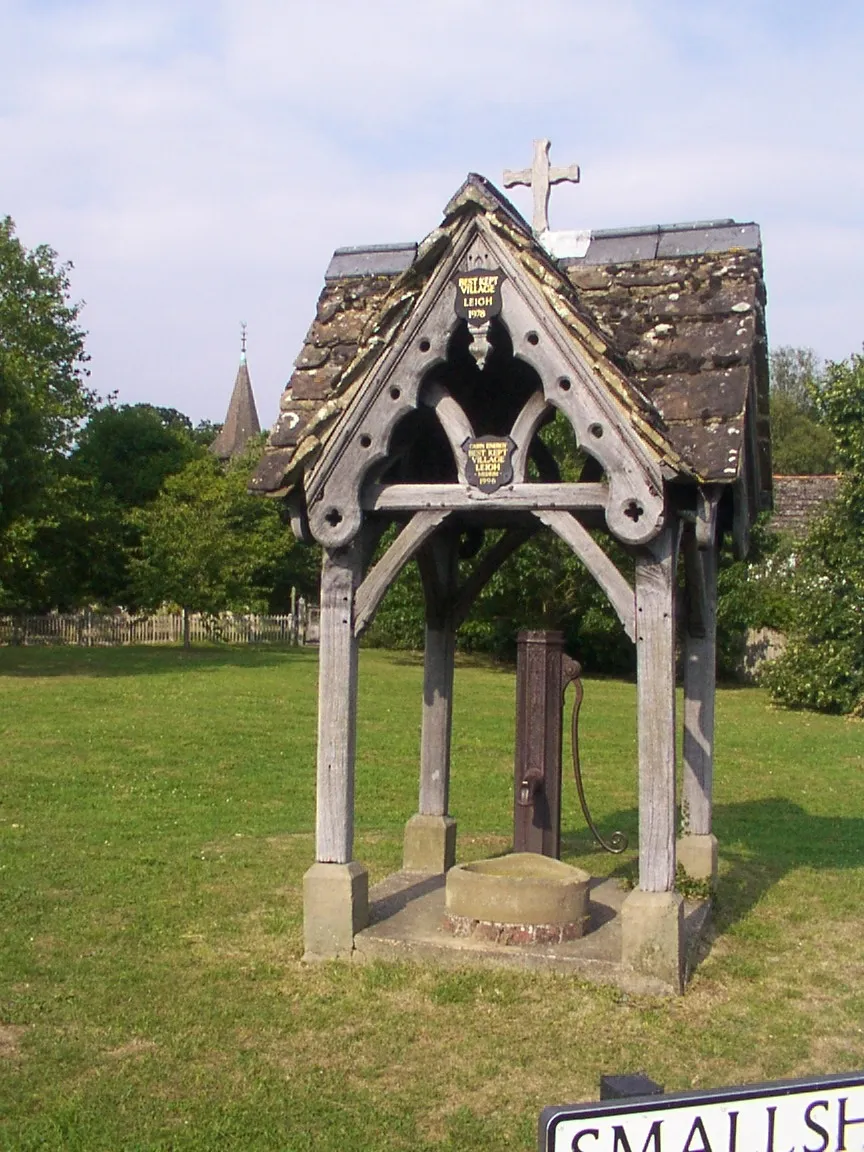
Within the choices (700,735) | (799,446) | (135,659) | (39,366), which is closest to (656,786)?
(700,735)

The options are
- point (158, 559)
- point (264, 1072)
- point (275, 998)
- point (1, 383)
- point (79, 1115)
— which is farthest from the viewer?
point (158, 559)

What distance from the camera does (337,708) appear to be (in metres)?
7.72

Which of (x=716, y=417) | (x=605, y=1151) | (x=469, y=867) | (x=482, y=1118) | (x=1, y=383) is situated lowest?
(x=482, y=1118)

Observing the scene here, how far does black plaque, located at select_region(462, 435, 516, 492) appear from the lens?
7441mm

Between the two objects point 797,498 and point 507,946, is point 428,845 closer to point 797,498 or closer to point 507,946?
point 507,946

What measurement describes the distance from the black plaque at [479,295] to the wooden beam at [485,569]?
101 inches

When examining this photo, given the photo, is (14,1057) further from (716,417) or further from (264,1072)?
(716,417)

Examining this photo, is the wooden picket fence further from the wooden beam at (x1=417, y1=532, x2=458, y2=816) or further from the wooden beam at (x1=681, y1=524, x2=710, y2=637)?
the wooden beam at (x1=681, y1=524, x2=710, y2=637)

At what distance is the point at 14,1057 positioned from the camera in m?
5.99

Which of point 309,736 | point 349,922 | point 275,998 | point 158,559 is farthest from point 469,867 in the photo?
point 158,559

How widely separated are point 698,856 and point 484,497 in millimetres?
3510

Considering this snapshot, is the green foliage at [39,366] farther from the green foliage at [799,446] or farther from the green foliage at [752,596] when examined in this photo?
the green foliage at [799,446]

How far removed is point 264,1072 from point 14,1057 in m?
1.23

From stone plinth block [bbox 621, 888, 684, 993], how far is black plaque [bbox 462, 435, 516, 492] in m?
2.55
